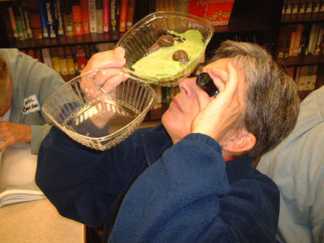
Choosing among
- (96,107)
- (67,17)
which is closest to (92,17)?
(67,17)

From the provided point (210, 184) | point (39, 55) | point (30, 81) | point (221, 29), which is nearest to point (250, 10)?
point (221, 29)

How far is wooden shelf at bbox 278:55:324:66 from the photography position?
2807mm

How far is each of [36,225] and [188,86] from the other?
67cm

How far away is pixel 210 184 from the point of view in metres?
0.78

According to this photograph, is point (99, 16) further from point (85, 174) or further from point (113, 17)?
point (85, 174)

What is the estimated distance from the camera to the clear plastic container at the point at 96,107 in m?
1.05

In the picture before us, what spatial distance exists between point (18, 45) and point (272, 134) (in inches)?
76.5

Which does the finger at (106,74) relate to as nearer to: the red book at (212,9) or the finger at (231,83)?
the finger at (231,83)

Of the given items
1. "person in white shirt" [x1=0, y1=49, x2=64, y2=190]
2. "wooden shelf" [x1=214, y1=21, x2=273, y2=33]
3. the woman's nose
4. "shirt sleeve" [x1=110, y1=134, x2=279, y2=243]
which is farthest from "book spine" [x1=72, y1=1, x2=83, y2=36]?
"shirt sleeve" [x1=110, y1=134, x2=279, y2=243]

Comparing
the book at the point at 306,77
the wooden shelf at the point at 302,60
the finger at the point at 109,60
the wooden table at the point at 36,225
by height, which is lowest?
the book at the point at 306,77

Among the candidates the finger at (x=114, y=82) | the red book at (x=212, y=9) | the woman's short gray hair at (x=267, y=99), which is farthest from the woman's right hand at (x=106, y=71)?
the red book at (x=212, y=9)

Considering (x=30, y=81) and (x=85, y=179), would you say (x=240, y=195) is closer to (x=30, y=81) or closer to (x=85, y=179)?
(x=85, y=179)

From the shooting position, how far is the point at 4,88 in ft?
4.72

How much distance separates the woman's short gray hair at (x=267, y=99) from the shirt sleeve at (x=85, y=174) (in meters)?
0.43
